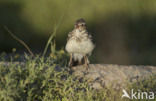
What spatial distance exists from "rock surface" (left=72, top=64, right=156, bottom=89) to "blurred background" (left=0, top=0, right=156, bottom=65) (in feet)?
12.5

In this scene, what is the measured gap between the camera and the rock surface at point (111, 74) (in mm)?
5656

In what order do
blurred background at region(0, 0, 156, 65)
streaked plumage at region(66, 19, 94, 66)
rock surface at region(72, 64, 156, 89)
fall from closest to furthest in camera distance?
rock surface at region(72, 64, 156, 89)
streaked plumage at region(66, 19, 94, 66)
blurred background at region(0, 0, 156, 65)

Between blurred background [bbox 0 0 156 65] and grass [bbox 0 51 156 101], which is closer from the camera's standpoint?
grass [bbox 0 51 156 101]

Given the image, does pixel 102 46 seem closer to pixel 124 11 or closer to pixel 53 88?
pixel 124 11

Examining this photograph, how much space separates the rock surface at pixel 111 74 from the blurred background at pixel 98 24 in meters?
3.82

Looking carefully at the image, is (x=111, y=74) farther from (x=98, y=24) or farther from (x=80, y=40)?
(x=98, y=24)

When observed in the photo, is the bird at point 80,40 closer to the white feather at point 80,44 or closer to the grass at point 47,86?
the white feather at point 80,44

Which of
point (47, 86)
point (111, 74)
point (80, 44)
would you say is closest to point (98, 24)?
point (80, 44)

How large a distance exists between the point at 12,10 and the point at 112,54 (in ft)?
10.4

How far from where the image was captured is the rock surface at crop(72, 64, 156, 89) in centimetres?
566

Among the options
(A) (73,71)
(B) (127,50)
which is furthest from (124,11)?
(A) (73,71)

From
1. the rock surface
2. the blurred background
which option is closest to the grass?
the rock surface

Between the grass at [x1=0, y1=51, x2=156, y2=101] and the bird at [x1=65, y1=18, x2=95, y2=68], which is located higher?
the bird at [x1=65, y1=18, x2=95, y2=68]

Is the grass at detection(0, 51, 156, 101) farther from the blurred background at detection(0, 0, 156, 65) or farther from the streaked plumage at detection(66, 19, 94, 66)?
the blurred background at detection(0, 0, 156, 65)
